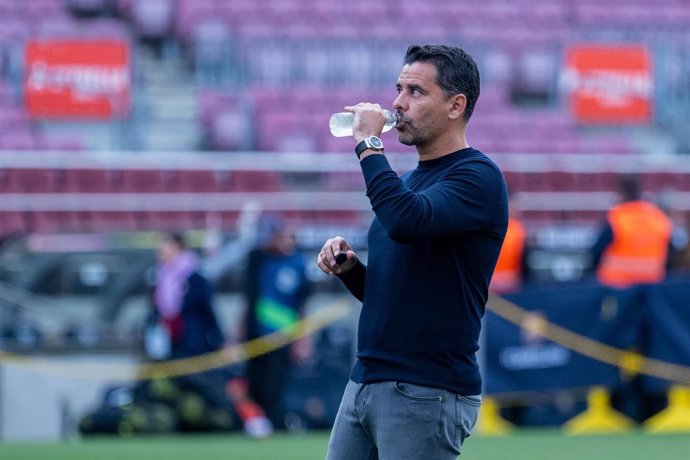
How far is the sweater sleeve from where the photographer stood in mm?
3703

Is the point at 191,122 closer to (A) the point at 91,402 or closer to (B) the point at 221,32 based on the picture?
(B) the point at 221,32

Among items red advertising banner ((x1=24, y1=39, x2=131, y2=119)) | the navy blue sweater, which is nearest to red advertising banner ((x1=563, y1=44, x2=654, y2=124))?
red advertising banner ((x1=24, y1=39, x2=131, y2=119))

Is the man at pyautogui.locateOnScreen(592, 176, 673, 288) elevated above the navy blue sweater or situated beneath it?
situated beneath

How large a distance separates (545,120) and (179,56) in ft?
19.4

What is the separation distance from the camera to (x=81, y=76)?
18594mm

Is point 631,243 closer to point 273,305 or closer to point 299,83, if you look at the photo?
point 273,305

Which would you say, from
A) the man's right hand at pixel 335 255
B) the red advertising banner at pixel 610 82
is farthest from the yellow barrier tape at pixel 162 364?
the red advertising banner at pixel 610 82

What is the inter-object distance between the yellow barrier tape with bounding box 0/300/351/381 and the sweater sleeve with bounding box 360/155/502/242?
7.39 meters

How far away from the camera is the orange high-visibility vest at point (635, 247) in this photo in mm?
11336

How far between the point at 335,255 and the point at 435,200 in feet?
1.45

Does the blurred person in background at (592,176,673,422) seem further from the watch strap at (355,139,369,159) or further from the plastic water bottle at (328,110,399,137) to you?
the watch strap at (355,139,369,159)

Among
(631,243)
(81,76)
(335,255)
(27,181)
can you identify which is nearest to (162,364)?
(631,243)

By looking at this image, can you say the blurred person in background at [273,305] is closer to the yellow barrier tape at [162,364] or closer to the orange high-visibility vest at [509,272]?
the yellow barrier tape at [162,364]

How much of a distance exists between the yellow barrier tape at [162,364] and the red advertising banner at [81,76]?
7816mm
